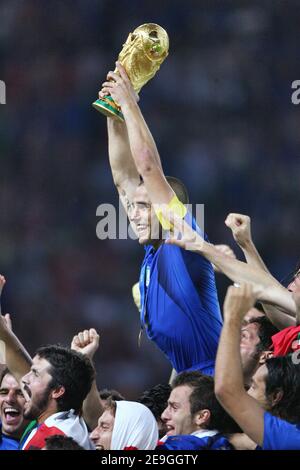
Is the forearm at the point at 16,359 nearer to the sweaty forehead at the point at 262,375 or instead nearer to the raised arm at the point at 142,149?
the raised arm at the point at 142,149

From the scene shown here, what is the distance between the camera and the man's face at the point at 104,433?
12.1 ft

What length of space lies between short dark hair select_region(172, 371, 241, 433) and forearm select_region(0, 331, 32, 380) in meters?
0.77

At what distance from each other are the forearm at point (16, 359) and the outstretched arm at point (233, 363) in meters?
1.29

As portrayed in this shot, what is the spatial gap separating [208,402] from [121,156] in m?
1.32

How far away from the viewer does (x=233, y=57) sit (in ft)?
22.4

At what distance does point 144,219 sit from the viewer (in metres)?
4.09

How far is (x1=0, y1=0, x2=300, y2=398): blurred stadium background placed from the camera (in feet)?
21.2

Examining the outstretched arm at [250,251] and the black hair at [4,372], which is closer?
the outstretched arm at [250,251]

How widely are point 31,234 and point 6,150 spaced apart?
610 millimetres

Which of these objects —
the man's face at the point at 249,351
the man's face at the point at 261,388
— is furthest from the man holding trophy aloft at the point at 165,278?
the man's face at the point at 261,388

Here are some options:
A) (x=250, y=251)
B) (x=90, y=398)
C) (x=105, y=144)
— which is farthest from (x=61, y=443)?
(x=105, y=144)

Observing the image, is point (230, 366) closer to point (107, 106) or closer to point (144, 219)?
point (144, 219)

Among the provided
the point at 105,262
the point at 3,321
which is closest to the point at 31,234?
the point at 105,262

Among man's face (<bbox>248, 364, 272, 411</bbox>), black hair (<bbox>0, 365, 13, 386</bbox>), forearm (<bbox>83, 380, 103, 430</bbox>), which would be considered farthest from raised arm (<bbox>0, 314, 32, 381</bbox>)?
man's face (<bbox>248, 364, 272, 411</bbox>)
